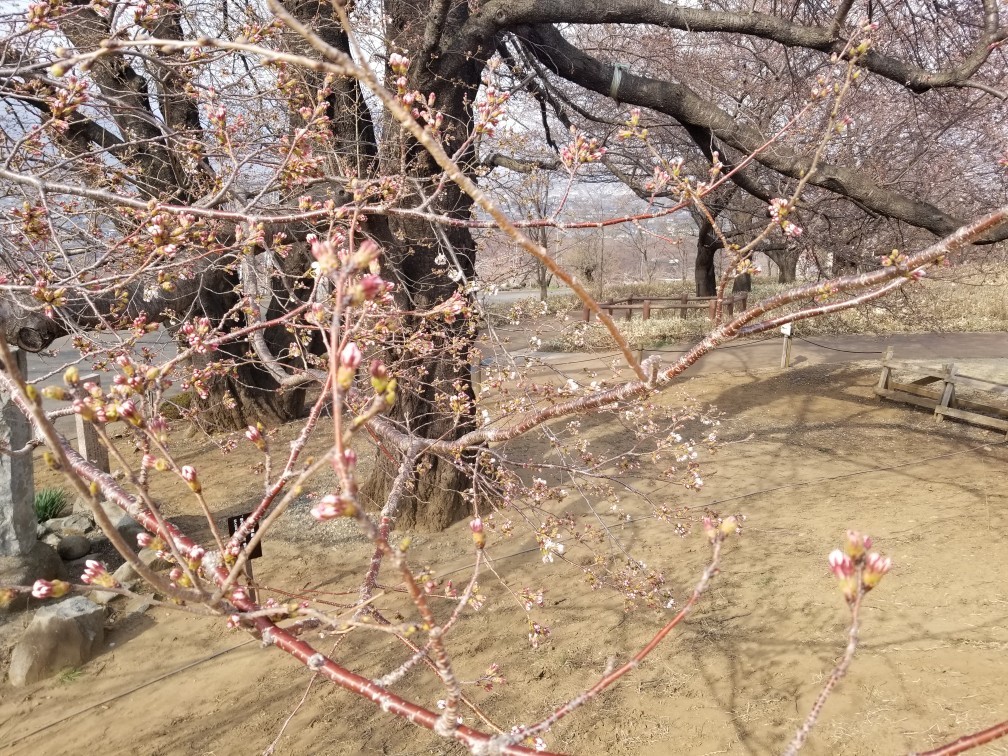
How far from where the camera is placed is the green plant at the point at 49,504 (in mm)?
5695

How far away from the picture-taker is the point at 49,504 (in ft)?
18.9

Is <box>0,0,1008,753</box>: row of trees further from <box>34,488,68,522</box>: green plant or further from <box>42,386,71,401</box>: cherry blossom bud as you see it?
<box>34,488,68,522</box>: green plant

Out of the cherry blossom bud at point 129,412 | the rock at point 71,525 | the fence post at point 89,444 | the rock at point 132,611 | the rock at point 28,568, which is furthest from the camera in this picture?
the fence post at point 89,444

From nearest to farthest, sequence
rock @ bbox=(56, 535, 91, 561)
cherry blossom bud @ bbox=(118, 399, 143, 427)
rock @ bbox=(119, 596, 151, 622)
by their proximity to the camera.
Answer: cherry blossom bud @ bbox=(118, 399, 143, 427)
rock @ bbox=(119, 596, 151, 622)
rock @ bbox=(56, 535, 91, 561)

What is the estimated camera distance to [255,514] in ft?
3.54

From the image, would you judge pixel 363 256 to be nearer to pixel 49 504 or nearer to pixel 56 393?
pixel 56 393

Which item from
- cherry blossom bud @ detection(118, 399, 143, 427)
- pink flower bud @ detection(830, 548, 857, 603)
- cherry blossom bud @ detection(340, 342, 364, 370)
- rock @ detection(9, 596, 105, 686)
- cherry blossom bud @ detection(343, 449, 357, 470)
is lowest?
rock @ detection(9, 596, 105, 686)

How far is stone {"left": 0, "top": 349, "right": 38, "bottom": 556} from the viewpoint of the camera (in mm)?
4551

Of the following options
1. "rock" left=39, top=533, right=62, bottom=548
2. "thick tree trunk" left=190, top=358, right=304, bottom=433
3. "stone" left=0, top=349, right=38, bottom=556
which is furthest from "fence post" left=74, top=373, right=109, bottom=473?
"thick tree trunk" left=190, top=358, right=304, bottom=433

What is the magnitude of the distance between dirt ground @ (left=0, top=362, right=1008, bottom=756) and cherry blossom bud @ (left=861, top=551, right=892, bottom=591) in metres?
1.67

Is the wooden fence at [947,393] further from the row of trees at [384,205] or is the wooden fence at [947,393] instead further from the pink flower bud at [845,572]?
the pink flower bud at [845,572]

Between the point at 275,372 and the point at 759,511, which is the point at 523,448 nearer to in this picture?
the point at 759,511

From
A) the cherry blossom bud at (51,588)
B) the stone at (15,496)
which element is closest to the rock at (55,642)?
the stone at (15,496)

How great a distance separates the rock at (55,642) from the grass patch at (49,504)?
6.86 feet
